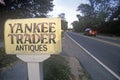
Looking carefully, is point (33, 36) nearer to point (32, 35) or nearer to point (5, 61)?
point (32, 35)

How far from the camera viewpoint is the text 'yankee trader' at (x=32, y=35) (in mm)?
3324

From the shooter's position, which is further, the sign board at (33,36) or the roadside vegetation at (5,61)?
the roadside vegetation at (5,61)

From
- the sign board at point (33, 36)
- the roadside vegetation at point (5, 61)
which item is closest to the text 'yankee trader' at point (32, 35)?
the sign board at point (33, 36)

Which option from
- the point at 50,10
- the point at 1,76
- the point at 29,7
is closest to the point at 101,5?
the point at 50,10

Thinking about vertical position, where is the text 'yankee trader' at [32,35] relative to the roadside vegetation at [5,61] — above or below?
above

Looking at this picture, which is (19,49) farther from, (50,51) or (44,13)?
(44,13)

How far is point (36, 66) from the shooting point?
3.46m

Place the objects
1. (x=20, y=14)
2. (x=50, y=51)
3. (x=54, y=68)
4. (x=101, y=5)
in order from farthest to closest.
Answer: (x=101, y=5)
(x=20, y=14)
(x=54, y=68)
(x=50, y=51)

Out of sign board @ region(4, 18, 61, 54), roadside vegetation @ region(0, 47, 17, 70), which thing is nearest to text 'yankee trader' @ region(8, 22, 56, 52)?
sign board @ region(4, 18, 61, 54)

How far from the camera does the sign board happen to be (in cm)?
332

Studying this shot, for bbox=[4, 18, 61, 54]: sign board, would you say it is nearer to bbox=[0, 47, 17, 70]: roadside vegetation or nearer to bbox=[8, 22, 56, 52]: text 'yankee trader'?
bbox=[8, 22, 56, 52]: text 'yankee trader'

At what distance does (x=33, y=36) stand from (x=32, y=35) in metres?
0.02

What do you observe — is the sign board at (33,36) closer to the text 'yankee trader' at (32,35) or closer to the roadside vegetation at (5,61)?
the text 'yankee trader' at (32,35)

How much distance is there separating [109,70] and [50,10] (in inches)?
1446
